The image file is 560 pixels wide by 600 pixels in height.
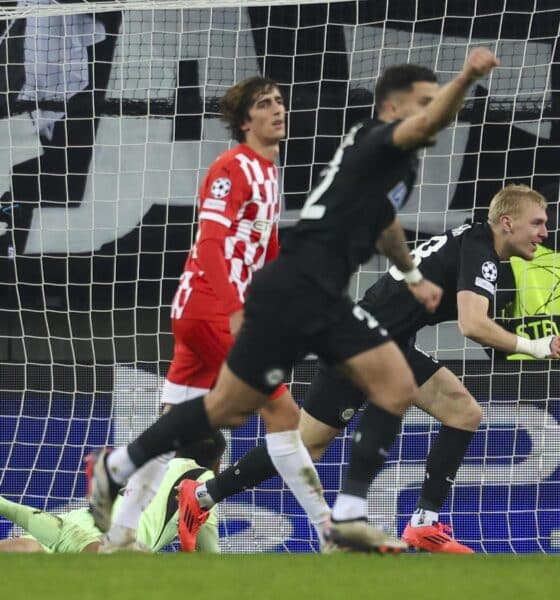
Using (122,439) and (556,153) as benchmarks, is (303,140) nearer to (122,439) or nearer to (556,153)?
(556,153)

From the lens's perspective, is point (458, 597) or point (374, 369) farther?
point (374, 369)

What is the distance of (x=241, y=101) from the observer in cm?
503

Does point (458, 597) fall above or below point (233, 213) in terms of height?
below

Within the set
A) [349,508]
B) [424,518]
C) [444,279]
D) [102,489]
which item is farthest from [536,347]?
[102,489]

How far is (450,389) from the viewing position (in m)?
6.04

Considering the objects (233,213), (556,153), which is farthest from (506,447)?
(233,213)

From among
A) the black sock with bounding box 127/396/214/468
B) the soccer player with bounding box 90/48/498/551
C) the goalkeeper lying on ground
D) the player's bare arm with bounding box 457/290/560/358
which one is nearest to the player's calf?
the black sock with bounding box 127/396/214/468

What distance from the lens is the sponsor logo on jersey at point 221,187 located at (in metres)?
4.73

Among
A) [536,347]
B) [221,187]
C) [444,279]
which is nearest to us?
[221,187]

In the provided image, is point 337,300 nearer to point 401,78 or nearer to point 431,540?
point 401,78

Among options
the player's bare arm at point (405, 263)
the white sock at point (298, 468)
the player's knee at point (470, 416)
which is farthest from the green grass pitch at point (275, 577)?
the player's knee at point (470, 416)

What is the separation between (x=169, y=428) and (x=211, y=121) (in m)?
4.32

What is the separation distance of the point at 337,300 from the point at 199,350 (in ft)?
3.10

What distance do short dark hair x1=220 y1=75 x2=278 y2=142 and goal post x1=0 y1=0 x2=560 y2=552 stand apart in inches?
123
